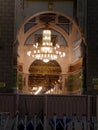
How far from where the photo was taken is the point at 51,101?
48.5 feet

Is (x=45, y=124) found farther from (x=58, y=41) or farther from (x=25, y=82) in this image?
(x=58, y=41)

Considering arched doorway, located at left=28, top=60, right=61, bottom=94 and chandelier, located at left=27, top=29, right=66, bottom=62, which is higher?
chandelier, located at left=27, top=29, right=66, bottom=62

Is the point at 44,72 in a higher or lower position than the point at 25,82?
higher

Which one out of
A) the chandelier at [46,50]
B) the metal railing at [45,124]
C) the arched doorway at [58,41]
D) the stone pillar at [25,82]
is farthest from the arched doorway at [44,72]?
the metal railing at [45,124]

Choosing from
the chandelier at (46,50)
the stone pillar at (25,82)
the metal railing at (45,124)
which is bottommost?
→ the metal railing at (45,124)

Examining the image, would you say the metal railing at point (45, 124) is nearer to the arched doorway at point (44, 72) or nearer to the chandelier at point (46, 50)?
the chandelier at point (46, 50)

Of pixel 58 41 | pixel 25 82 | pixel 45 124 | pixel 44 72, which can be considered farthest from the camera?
pixel 44 72

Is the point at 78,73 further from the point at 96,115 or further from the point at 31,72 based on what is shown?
the point at 96,115

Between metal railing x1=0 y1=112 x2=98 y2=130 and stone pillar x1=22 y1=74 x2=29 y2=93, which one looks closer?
metal railing x1=0 y1=112 x2=98 y2=130

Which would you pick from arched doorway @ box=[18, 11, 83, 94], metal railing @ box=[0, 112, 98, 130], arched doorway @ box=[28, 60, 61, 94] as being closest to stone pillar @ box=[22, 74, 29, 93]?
arched doorway @ box=[18, 11, 83, 94]

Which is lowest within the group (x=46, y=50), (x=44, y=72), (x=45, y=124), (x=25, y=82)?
(x=45, y=124)

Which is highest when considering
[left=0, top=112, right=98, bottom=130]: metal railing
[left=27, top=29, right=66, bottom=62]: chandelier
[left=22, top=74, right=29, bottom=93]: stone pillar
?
[left=27, top=29, right=66, bottom=62]: chandelier

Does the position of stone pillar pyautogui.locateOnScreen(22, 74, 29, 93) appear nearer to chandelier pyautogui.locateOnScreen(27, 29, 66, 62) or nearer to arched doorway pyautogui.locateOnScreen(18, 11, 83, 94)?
arched doorway pyautogui.locateOnScreen(18, 11, 83, 94)

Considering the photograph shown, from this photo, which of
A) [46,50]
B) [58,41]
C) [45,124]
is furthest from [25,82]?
[45,124]
